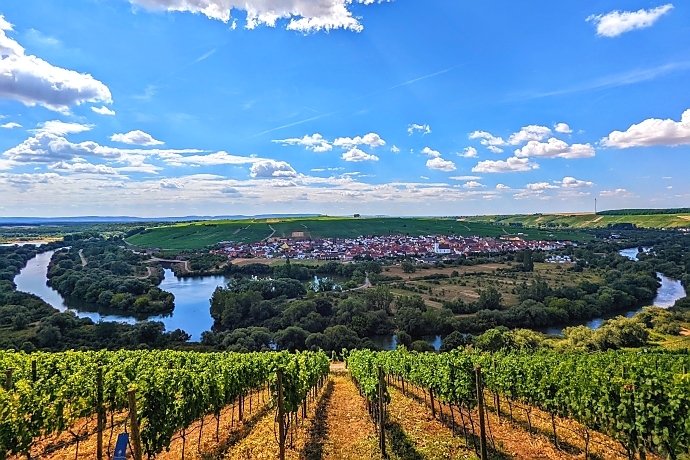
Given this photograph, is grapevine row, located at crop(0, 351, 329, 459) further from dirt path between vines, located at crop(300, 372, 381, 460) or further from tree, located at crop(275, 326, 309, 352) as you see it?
tree, located at crop(275, 326, 309, 352)

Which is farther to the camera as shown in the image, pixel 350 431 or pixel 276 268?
pixel 276 268

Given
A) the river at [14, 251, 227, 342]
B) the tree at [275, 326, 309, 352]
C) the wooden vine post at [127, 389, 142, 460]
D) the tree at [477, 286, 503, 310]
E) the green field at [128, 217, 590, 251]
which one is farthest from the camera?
the green field at [128, 217, 590, 251]

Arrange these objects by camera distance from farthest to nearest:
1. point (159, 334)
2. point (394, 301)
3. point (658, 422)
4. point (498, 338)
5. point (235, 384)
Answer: point (394, 301) → point (159, 334) → point (498, 338) → point (235, 384) → point (658, 422)

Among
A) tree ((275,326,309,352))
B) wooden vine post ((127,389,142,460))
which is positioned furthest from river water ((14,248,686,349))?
wooden vine post ((127,389,142,460))

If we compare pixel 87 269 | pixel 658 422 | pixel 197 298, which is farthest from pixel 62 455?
pixel 87 269

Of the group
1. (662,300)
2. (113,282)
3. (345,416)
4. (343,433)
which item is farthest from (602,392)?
(113,282)

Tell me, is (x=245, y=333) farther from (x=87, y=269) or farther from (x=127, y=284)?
(x=87, y=269)

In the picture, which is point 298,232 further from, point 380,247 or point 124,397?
point 124,397
